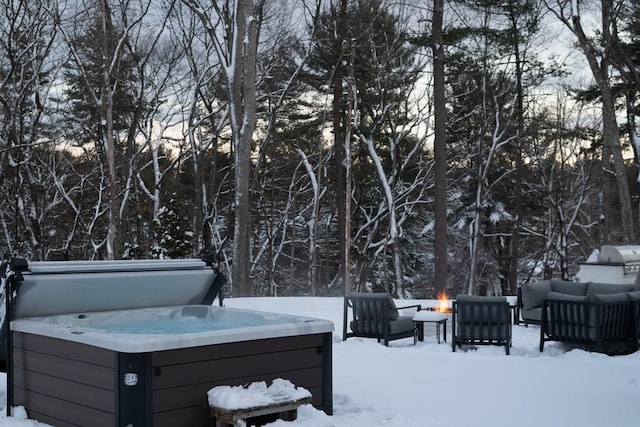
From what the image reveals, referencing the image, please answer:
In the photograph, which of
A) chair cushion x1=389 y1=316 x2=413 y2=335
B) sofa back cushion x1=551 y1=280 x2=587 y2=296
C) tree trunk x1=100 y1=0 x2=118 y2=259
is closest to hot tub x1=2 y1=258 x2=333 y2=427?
chair cushion x1=389 y1=316 x2=413 y2=335

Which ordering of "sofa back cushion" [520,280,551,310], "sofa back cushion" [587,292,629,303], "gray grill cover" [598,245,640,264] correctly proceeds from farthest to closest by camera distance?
"gray grill cover" [598,245,640,264] → "sofa back cushion" [520,280,551,310] → "sofa back cushion" [587,292,629,303]

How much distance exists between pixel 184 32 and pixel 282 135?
522cm

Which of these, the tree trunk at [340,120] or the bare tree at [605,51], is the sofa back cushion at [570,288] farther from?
the tree trunk at [340,120]

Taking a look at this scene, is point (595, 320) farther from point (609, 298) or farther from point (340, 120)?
point (340, 120)

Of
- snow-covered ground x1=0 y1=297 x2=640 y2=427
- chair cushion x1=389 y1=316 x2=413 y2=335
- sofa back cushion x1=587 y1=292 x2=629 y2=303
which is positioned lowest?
snow-covered ground x1=0 y1=297 x2=640 y2=427

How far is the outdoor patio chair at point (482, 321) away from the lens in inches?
315

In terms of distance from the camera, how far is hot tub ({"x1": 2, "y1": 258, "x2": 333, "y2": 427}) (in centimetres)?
450

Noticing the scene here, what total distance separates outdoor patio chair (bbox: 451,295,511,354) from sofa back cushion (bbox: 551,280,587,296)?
2.10m

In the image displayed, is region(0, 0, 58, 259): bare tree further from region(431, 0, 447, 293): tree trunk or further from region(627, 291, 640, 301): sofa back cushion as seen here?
region(627, 291, 640, 301): sofa back cushion

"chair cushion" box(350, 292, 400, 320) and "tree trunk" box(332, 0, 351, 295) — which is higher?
"tree trunk" box(332, 0, 351, 295)

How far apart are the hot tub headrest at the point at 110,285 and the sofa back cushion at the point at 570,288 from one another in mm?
5126

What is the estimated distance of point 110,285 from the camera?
6.28 meters

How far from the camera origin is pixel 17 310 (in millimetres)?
5703

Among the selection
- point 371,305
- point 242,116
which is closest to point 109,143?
point 242,116
